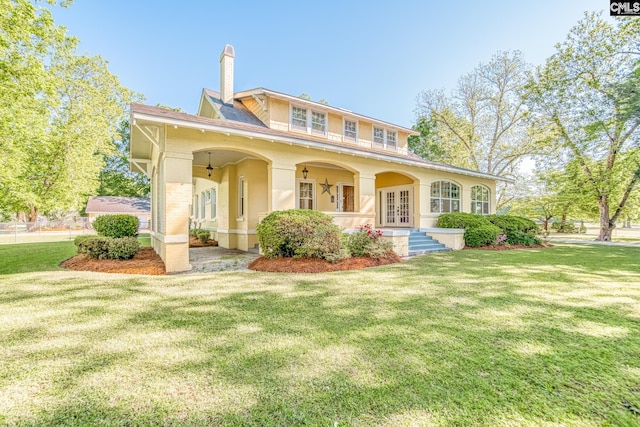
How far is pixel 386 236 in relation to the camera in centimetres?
980

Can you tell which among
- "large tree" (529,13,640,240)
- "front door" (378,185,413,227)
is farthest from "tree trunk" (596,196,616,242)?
"front door" (378,185,413,227)

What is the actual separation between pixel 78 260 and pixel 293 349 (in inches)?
340

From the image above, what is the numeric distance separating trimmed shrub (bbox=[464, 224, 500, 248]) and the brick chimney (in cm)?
1243

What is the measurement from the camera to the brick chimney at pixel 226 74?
13391mm

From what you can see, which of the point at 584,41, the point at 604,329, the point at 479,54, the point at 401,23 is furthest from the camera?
the point at 479,54

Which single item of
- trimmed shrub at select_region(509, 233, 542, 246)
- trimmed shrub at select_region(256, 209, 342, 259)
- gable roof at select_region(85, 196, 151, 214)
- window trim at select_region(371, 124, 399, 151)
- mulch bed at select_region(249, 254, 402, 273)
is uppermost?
window trim at select_region(371, 124, 399, 151)

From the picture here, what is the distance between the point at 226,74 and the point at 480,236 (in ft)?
44.5

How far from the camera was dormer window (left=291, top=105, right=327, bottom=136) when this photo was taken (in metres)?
13.1

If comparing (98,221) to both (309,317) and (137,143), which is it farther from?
(309,317)

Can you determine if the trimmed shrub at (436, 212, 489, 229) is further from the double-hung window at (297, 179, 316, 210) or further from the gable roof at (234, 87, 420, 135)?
the double-hung window at (297, 179, 316, 210)

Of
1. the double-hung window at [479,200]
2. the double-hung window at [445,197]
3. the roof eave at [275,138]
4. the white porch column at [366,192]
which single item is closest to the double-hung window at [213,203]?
the roof eave at [275,138]

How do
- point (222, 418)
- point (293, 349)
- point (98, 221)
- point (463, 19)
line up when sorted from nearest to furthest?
1. point (222, 418)
2. point (293, 349)
3. point (98, 221)
4. point (463, 19)

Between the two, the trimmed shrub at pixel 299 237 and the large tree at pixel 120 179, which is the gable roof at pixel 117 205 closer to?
the large tree at pixel 120 179

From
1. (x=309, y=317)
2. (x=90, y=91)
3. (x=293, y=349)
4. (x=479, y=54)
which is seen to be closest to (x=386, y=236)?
(x=309, y=317)
